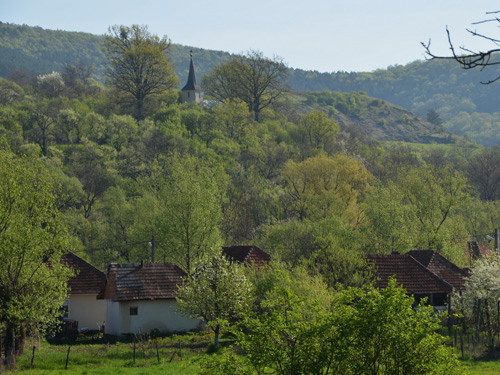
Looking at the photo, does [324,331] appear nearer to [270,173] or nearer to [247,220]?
[247,220]

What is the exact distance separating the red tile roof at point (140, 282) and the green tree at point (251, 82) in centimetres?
6403

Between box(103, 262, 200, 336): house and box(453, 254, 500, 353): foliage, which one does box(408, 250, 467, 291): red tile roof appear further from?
box(103, 262, 200, 336): house

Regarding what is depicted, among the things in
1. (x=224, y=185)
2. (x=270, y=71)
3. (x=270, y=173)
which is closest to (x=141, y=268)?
(x=224, y=185)

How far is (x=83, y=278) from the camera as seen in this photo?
43.2m

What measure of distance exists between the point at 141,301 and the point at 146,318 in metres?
1.06

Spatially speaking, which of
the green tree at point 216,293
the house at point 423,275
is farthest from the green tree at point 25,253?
the house at point 423,275

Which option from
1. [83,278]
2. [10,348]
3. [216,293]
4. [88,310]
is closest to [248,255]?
[83,278]

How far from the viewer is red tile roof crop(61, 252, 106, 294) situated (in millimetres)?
42562

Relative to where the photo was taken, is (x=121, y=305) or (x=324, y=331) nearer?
(x=324, y=331)

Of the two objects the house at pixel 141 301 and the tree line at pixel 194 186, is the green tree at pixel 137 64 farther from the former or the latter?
the house at pixel 141 301

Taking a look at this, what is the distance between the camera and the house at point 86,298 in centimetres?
4269

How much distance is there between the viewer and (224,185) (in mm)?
67812

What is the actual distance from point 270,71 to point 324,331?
90999 millimetres

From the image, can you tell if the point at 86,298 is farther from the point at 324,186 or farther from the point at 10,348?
the point at 324,186
